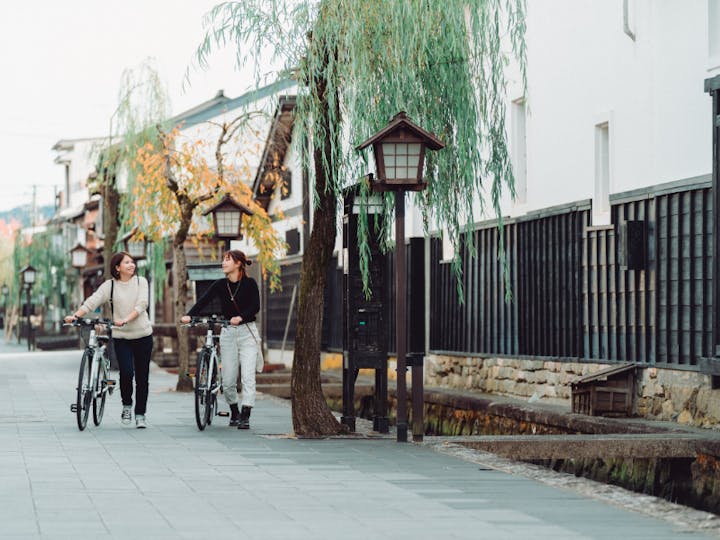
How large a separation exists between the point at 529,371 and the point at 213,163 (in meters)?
27.9

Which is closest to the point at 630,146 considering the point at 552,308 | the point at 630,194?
the point at 630,194

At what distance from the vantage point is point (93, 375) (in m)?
15.4

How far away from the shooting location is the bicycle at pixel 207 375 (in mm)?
15344

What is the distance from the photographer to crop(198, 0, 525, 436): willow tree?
13711mm

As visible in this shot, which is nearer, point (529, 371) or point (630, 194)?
point (630, 194)

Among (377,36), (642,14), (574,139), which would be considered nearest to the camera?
(377,36)

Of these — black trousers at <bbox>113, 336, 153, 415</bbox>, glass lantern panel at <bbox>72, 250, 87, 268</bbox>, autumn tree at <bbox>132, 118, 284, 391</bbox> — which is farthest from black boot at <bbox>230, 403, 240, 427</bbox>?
glass lantern panel at <bbox>72, 250, 87, 268</bbox>

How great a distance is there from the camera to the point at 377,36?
542 inches

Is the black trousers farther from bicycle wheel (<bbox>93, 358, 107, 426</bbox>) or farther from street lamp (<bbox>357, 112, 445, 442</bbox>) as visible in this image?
street lamp (<bbox>357, 112, 445, 442</bbox>)

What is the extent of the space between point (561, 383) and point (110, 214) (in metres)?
15.9

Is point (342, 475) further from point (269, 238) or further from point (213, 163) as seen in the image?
A: point (213, 163)

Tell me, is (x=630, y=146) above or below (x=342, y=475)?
above

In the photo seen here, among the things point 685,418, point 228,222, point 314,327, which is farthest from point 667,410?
point 228,222

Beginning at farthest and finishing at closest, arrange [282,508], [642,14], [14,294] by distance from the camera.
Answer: [14,294], [642,14], [282,508]
